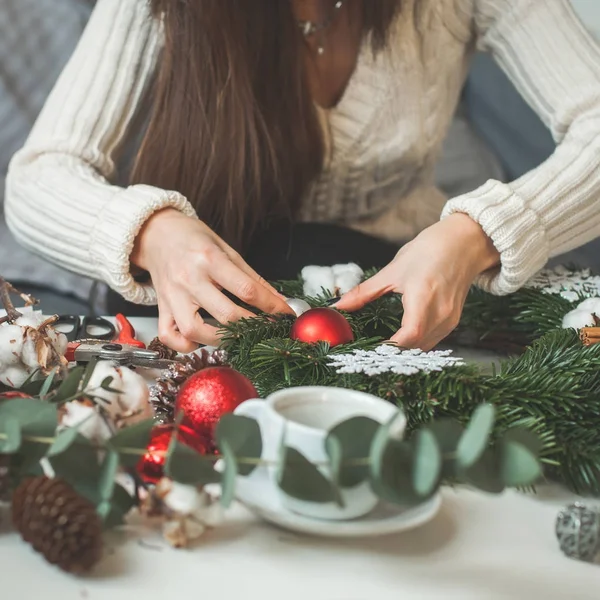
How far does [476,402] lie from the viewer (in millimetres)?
456

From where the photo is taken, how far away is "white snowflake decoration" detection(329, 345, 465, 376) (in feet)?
1.52

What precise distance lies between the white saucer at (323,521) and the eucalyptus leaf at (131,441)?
0.16 ft

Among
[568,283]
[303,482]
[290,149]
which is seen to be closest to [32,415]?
[303,482]

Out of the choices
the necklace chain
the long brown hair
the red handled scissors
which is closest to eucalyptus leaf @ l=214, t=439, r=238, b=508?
the red handled scissors

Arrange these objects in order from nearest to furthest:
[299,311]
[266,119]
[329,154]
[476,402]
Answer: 1. [476,402]
2. [299,311]
3. [266,119]
4. [329,154]

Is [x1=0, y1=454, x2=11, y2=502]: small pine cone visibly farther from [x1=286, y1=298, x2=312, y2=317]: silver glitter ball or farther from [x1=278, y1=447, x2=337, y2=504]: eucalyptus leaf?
[x1=286, y1=298, x2=312, y2=317]: silver glitter ball

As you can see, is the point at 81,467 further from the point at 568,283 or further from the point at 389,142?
the point at 389,142

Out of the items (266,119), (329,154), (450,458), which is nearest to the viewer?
(450,458)

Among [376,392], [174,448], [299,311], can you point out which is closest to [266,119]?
[299,311]

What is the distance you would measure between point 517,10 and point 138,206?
0.58m

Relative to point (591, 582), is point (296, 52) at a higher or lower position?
higher

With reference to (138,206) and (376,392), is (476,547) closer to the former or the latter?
(376,392)

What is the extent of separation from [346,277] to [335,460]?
1.31 feet

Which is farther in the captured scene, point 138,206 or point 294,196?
point 294,196
